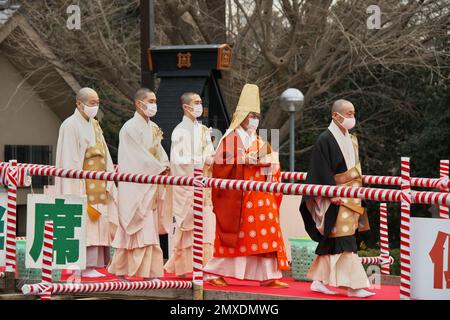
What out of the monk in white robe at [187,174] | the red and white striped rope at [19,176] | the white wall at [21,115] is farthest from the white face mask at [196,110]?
the white wall at [21,115]

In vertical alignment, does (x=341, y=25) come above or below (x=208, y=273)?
above

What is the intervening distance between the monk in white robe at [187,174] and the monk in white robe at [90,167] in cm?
67

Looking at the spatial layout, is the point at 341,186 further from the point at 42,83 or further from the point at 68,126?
the point at 42,83

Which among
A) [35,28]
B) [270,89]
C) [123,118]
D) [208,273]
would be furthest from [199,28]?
[208,273]

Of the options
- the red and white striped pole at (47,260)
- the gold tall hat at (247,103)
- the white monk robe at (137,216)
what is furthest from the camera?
the white monk robe at (137,216)

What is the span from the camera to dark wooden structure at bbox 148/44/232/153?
16094mm

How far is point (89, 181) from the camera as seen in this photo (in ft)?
40.7

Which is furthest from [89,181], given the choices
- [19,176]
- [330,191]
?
[330,191]

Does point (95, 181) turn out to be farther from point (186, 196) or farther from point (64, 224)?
Answer: point (64, 224)

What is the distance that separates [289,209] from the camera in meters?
13.2

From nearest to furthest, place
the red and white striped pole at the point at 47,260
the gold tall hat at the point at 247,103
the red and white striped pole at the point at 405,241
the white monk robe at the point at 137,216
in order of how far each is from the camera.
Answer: the red and white striped pole at the point at 405,241
the red and white striped pole at the point at 47,260
the gold tall hat at the point at 247,103
the white monk robe at the point at 137,216

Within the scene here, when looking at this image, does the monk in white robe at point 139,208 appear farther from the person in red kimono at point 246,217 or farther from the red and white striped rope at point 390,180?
the red and white striped rope at point 390,180

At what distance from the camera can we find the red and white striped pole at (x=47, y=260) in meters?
10.2

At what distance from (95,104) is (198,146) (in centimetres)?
118
